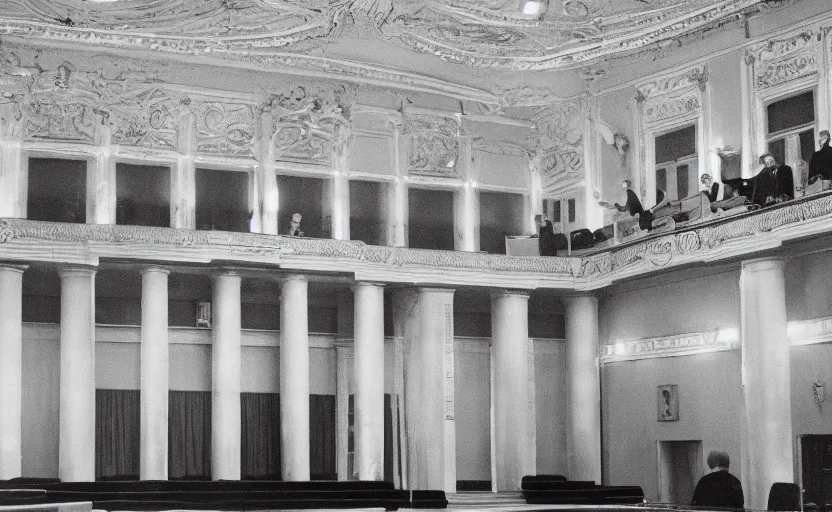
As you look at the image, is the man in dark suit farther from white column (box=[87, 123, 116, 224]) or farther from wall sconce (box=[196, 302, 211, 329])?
wall sconce (box=[196, 302, 211, 329])

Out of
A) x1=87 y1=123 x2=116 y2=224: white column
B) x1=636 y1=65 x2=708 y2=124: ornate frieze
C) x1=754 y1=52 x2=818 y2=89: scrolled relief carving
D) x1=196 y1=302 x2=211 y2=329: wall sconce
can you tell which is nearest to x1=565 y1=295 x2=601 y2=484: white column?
x1=636 y1=65 x2=708 y2=124: ornate frieze

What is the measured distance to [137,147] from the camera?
101ft

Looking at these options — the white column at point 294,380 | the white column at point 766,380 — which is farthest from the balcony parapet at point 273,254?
the white column at point 766,380

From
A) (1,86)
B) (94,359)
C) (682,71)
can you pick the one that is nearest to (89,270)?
(94,359)

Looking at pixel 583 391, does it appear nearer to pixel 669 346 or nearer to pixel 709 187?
pixel 669 346

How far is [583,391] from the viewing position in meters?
32.9

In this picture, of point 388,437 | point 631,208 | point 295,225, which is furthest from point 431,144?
point 388,437

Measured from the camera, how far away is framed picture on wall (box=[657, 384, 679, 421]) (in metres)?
30.8

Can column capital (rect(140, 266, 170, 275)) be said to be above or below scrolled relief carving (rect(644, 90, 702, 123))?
below

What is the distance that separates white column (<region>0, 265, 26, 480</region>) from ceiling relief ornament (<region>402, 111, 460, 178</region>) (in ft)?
32.3

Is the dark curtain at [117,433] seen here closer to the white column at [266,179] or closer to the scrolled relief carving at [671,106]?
the white column at [266,179]

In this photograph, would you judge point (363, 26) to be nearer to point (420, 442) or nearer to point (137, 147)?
point (137, 147)

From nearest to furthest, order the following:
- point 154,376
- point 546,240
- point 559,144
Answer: point 154,376, point 546,240, point 559,144

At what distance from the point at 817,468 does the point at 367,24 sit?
1317cm
